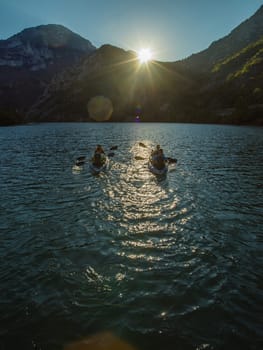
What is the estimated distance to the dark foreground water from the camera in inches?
311

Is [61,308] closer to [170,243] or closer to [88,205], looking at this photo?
[170,243]

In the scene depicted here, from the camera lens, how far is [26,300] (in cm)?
909

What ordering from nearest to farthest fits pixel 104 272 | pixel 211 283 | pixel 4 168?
pixel 211 283, pixel 104 272, pixel 4 168

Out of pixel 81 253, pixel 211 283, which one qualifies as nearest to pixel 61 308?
pixel 81 253

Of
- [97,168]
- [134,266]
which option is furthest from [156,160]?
[134,266]

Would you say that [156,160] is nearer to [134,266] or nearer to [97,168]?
[97,168]

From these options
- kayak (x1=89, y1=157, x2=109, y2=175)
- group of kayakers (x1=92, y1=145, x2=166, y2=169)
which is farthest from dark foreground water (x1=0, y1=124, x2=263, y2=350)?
kayak (x1=89, y1=157, x2=109, y2=175)

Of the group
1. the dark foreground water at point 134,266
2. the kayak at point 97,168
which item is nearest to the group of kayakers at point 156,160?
the kayak at point 97,168

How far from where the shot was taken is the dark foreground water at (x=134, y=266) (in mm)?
7898

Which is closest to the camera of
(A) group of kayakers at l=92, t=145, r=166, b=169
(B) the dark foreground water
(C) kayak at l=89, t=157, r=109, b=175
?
(B) the dark foreground water

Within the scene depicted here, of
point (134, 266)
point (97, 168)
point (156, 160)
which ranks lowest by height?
point (134, 266)

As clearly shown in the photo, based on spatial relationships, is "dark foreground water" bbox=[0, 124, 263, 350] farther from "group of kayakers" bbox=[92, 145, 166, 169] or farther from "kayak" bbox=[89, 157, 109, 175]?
"kayak" bbox=[89, 157, 109, 175]

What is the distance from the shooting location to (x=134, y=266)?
11.2m

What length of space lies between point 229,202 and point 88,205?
12.0 meters
